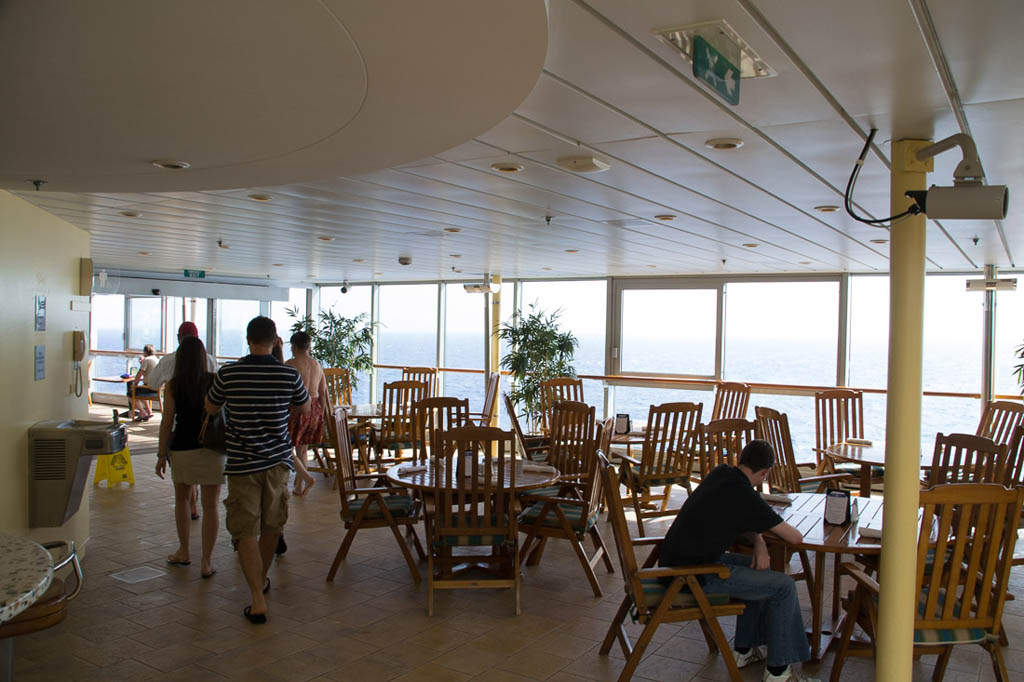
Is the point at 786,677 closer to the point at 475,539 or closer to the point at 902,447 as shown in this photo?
the point at 902,447

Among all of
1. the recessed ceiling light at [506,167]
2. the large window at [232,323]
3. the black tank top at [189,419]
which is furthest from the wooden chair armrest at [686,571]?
the large window at [232,323]

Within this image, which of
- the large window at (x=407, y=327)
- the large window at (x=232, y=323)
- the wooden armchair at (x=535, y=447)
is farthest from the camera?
the large window at (x=232, y=323)

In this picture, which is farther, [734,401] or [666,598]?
[734,401]

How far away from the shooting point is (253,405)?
3932 mm

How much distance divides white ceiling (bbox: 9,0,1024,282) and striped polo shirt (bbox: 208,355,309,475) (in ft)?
3.19

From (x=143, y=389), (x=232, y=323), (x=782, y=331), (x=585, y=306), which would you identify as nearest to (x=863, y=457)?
(x=782, y=331)

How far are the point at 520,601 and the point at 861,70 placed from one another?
3301 mm

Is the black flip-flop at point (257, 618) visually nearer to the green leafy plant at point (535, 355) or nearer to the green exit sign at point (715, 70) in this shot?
the green exit sign at point (715, 70)

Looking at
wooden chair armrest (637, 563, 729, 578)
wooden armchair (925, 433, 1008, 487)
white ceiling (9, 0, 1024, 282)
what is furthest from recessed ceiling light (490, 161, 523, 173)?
wooden armchair (925, 433, 1008, 487)

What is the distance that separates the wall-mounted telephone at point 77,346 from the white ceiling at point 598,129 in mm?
903

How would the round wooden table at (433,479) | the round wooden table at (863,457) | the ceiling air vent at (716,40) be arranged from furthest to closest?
the round wooden table at (863,457) → the round wooden table at (433,479) → the ceiling air vent at (716,40)

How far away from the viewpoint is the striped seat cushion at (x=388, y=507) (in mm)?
4691

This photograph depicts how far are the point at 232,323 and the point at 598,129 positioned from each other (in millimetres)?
12233

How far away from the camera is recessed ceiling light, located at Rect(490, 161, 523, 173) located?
13.0 ft
